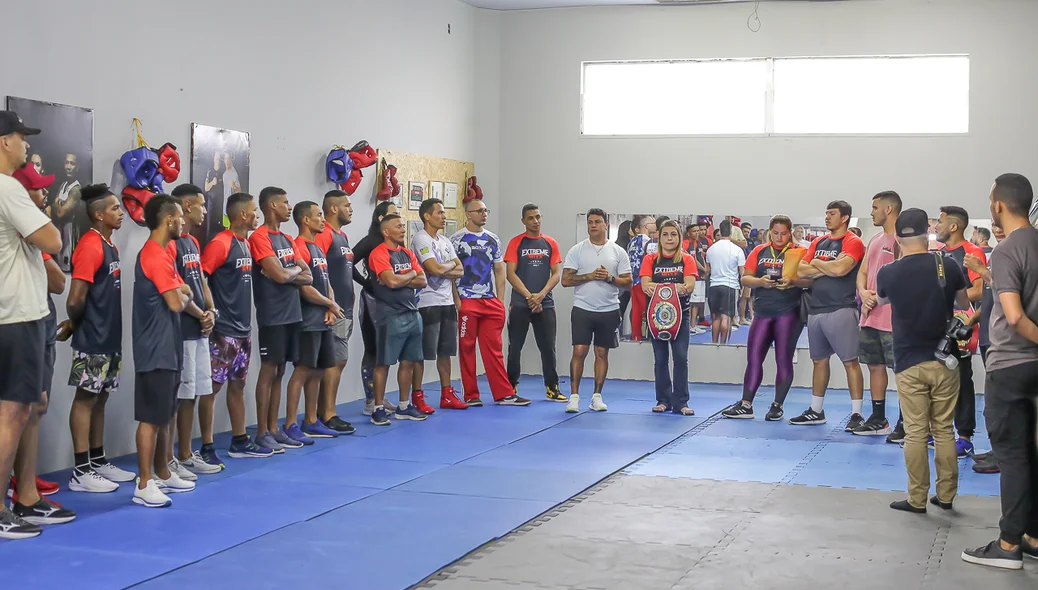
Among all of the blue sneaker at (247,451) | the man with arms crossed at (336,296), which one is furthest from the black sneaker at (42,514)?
the man with arms crossed at (336,296)

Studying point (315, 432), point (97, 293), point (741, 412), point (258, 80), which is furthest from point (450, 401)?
point (97, 293)

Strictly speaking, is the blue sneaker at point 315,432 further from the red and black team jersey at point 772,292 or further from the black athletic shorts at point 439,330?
the red and black team jersey at point 772,292

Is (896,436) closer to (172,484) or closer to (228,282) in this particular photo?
(228,282)

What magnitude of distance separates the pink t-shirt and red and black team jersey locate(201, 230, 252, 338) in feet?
15.6

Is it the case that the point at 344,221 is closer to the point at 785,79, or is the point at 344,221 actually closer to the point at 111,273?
the point at 111,273

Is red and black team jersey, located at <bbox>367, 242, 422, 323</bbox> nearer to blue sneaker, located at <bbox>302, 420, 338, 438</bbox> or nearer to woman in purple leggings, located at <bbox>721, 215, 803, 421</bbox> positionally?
blue sneaker, located at <bbox>302, 420, 338, 438</bbox>

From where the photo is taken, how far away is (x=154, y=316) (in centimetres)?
598

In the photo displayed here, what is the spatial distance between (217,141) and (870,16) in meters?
7.31

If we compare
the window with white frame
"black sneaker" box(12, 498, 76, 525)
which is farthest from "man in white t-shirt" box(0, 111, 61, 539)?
the window with white frame

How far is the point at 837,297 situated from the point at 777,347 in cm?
73

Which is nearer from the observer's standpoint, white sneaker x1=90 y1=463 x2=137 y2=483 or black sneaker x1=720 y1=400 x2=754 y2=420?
white sneaker x1=90 y1=463 x2=137 y2=483

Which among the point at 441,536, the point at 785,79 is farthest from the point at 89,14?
the point at 785,79

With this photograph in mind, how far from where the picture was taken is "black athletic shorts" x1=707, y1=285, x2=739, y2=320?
11.8 meters

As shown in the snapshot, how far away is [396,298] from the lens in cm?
887
